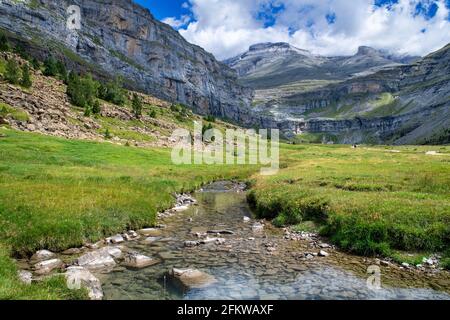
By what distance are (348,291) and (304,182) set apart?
25446 millimetres

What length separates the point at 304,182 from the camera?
39594 millimetres

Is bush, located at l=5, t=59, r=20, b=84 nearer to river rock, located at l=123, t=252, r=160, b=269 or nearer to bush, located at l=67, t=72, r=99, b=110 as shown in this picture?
bush, located at l=67, t=72, r=99, b=110

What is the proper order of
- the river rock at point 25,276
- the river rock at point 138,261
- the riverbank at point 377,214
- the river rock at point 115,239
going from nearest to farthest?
the river rock at point 25,276
the river rock at point 138,261
the riverbank at point 377,214
the river rock at point 115,239

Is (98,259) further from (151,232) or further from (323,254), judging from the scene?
(323,254)

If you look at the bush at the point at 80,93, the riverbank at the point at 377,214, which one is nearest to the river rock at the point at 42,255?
the riverbank at the point at 377,214

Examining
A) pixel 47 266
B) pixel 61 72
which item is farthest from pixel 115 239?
pixel 61 72

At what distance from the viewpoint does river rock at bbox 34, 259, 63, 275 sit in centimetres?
1604

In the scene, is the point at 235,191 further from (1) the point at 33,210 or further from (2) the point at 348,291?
(2) the point at 348,291

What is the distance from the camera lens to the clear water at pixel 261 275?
47.1 ft

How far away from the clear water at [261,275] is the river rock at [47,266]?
8.05 ft

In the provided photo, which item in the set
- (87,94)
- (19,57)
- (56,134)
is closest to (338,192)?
(56,134)

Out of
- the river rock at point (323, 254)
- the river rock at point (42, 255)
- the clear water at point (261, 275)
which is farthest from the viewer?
the river rock at point (323, 254)

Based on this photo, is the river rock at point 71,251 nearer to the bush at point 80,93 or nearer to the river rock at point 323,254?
the river rock at point 323,254
